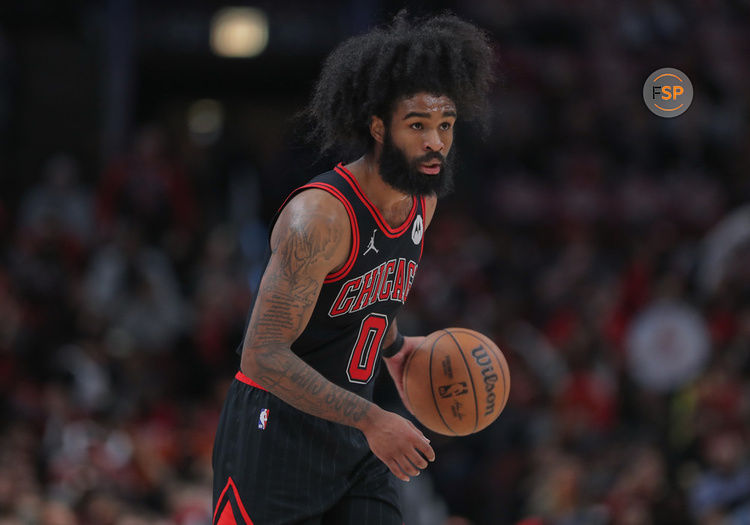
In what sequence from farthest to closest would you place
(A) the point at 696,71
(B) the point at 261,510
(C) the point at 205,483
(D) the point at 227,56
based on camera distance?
(D) the point at 227,56, (A) the point at 696,71, (C) the point at 205,483, (B) the point at 261,510

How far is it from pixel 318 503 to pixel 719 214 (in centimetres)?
1027

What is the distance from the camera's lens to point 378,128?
4484 mm

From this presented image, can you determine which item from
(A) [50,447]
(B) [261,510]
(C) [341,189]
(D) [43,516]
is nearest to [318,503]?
(B) [261,510]

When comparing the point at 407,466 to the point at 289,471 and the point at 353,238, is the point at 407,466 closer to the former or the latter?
the point at 289,471

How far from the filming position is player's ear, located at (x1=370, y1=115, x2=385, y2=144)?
4465 millimetres

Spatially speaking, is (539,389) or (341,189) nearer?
(341,189)

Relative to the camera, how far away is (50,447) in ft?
33.1

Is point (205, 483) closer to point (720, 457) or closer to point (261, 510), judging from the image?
point (720, 457)

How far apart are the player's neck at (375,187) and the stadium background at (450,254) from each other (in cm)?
53

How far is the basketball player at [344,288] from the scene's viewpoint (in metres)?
4.06

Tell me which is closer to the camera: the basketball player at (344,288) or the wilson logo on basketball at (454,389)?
the basketball player at (344,288)

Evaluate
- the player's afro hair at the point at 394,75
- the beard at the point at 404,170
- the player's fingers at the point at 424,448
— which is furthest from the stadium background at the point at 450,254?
the player's fingers at the point at 424,448

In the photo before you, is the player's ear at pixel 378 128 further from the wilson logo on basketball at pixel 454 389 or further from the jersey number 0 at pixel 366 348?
the wilson logo on basketball at pixel 454 389

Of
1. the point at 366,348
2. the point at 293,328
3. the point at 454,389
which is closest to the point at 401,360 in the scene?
the point at 454,389
